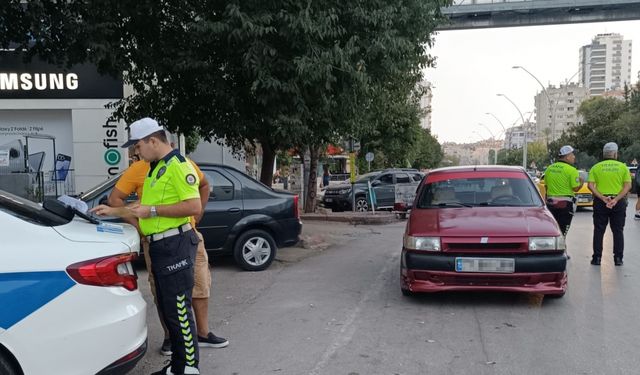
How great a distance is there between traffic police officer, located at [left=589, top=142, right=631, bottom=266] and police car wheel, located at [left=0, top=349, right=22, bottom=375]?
306 inches

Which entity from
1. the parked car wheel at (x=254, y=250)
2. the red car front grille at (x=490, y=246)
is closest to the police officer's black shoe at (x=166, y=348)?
the red car front grille at (x=490, y=246)

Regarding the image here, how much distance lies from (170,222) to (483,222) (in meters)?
3.60

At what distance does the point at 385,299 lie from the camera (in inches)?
255

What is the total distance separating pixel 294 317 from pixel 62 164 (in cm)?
1176

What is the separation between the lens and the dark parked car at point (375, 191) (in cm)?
2002

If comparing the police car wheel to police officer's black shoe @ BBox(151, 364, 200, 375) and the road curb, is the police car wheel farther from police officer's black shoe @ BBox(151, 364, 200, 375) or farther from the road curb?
the road curb

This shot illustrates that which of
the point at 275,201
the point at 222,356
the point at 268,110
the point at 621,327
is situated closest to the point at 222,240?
the point at 275,201

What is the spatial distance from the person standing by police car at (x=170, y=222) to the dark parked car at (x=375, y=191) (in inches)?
638

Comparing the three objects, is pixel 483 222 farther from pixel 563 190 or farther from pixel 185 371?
pixel 185 371

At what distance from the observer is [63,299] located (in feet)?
10.0

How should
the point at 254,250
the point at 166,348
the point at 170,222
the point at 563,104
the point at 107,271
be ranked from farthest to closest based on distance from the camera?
the point at 563,104 < the point at 254,250 < the point at 166,348 < the point at 170,222 < the point at 107,271

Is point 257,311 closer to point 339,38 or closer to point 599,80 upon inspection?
point 339,38

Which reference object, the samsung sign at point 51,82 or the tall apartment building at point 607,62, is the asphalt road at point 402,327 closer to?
the samsung sign at point 51,82

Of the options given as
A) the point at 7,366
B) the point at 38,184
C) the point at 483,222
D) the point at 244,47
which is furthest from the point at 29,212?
the point at 38,184
